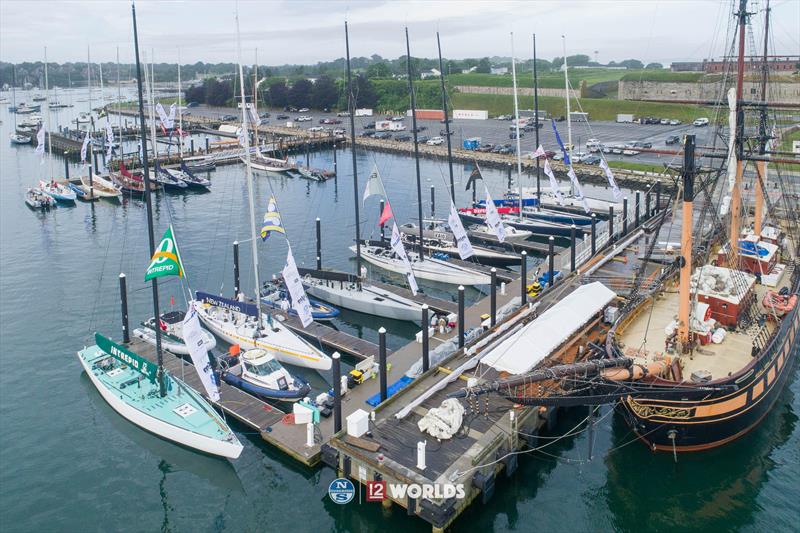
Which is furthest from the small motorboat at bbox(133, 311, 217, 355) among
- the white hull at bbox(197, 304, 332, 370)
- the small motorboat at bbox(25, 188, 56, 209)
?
the small motorboat at bbox(25, 188, 56, 209)

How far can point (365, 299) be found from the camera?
154ft

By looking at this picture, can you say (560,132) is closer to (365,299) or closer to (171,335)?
(365,299)

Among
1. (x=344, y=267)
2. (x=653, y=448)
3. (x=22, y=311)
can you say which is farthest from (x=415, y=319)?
(x=22, y=311)

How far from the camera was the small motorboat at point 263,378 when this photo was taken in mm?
34312

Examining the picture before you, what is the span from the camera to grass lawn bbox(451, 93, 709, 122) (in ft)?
428

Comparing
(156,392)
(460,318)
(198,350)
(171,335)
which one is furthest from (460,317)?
(171,335)

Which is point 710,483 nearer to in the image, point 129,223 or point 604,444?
point 604,444

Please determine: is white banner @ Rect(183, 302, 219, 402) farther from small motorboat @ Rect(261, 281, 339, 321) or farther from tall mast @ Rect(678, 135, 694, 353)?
tall mast @ Rect(678, 135, 694, 353)

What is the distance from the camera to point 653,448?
1201 inches

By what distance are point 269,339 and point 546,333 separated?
654 inches

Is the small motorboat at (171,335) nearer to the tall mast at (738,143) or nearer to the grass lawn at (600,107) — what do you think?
the tall mast at (738,143)

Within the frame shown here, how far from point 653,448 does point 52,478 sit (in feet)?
90.0

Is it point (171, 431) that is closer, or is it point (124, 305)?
point (171, 431)

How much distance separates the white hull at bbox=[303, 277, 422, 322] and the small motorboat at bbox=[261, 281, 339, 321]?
92 cm
